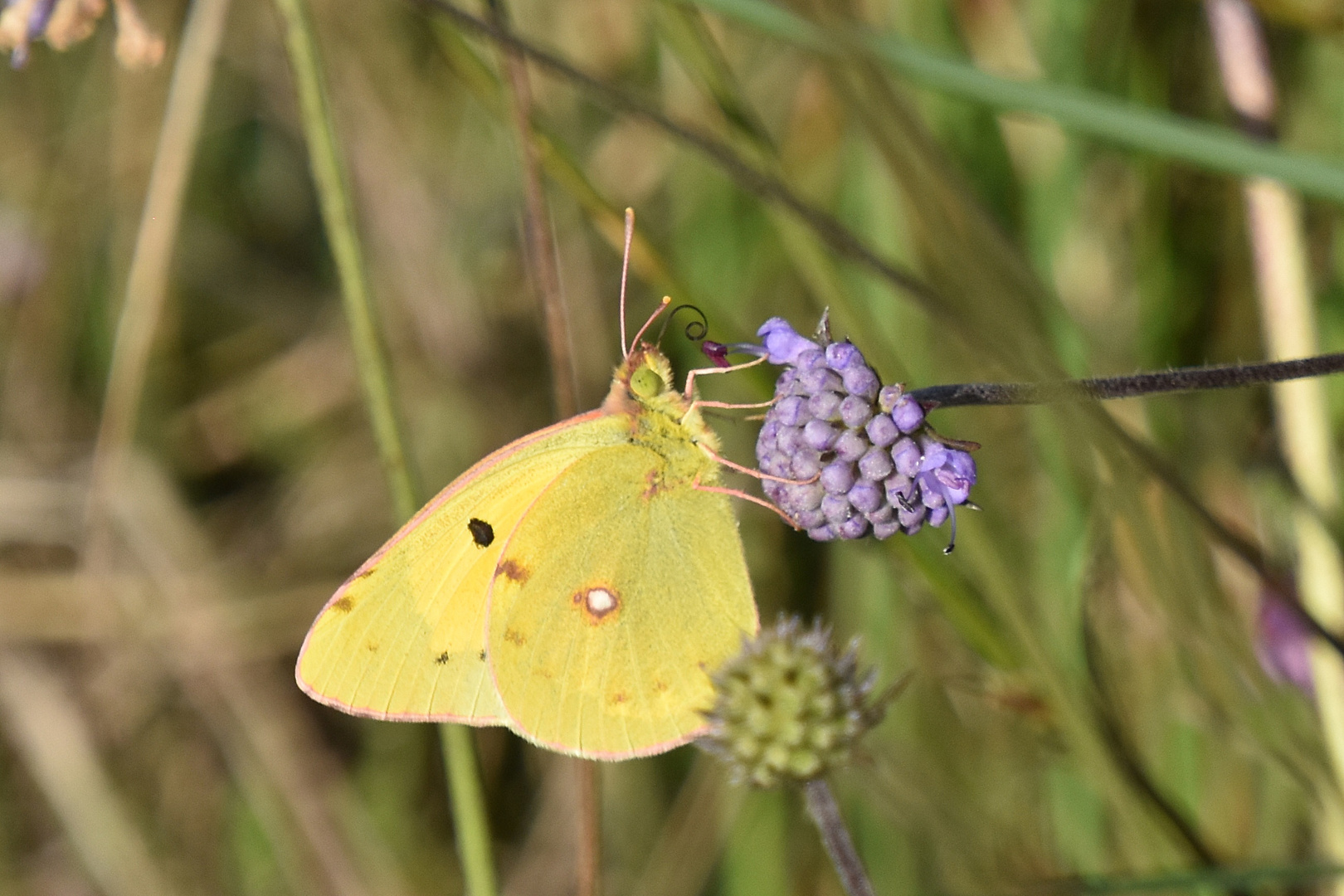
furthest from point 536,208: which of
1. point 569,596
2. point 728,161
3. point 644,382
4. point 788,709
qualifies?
point 788,709

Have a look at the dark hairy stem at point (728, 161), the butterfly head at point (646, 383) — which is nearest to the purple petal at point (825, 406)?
the dark hairy stem at point (728, 161)

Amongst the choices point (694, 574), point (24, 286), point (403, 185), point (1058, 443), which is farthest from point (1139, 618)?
point (24, 286)

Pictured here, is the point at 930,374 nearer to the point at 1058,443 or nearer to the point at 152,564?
the point at 1058,443

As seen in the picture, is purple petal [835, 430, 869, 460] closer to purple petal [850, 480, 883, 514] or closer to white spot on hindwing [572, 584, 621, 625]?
purple petal [850, 480, 883, 514]

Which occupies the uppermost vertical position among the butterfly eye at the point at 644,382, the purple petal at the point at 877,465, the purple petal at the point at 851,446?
the butterfly eye at the point at 644,382

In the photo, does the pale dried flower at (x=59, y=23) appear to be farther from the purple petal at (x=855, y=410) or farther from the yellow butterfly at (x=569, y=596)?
the purple petal at (x=855, y=410)

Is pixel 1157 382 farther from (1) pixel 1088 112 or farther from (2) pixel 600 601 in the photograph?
(2) pixel 600 601
